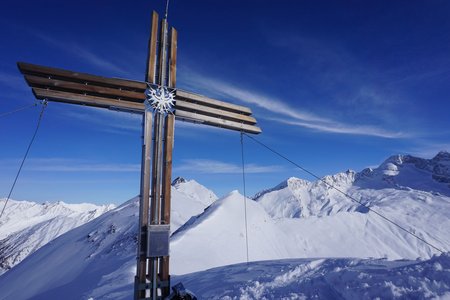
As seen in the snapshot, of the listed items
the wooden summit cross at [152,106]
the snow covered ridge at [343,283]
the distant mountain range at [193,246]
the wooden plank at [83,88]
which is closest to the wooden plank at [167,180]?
the wooden summit cross at [152,106]

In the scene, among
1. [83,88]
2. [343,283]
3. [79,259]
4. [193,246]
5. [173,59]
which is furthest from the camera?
[79,259]

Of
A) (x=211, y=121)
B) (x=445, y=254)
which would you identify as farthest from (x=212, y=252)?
(x=445, y=254)

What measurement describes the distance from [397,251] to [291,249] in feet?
157

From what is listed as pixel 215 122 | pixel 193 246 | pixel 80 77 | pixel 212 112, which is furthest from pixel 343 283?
pixel 193 246

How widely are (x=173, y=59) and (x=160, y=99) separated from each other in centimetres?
166

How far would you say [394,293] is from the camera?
609 cm

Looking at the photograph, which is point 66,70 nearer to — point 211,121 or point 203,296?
point 211,121

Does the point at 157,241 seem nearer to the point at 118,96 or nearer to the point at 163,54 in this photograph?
the point at 118,96

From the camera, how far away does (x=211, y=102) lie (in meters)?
9.99

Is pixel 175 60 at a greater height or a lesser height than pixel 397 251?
greater

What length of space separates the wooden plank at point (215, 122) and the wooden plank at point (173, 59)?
1031 millimetres

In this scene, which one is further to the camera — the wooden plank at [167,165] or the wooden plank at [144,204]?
the wooden plank at [167,165]

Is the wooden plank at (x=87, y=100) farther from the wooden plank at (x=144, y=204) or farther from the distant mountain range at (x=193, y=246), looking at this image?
the distant mountain range at (x=193, y=246)

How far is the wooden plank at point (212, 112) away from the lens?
31.0 feet
